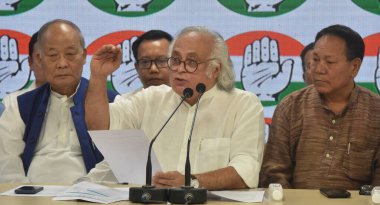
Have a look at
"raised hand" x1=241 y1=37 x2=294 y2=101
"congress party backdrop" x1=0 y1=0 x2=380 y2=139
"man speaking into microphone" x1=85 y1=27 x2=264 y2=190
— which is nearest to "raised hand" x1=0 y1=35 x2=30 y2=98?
"congress party backdrop" x1=0 y1=0 x2=380 y2=139

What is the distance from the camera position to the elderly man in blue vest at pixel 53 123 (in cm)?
402

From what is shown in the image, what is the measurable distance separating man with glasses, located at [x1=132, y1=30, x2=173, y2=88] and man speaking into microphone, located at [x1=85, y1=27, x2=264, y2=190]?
2.52ft

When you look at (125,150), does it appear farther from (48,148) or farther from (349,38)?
(349,38)

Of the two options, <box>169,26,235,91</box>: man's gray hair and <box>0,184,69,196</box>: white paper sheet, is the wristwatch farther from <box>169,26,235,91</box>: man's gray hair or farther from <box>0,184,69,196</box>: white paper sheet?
<box>169,26,235,91</box>: man's gray hair

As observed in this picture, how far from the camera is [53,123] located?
4.18 m

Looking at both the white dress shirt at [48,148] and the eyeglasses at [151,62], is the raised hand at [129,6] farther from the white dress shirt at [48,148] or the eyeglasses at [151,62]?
the white dress shirt at [48,148]

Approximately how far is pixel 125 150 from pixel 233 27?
1.88 m

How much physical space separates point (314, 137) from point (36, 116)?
5.21 ft

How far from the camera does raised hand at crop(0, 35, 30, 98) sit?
4.82 meters

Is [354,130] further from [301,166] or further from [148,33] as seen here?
[148,33]

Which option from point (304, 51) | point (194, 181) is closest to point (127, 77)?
point (304, 51)

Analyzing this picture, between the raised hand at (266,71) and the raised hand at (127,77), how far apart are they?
72 cm

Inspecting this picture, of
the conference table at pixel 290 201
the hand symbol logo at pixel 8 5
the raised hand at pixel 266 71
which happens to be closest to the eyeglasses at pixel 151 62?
the raised hand at pixel 266 71

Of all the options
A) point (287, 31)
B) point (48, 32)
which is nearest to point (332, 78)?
point (287, 31)
